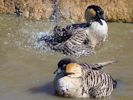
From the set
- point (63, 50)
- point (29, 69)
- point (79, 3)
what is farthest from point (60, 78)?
point (79, 3)

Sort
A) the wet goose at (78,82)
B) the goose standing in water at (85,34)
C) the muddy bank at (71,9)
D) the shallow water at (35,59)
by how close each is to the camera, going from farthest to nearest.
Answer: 1. the muddy bank at (71,9)
2. the goose standing in water at (85,34)
3. the shallow water at (35,59)
4. the wet goose at (78,82)

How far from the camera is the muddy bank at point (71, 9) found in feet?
42.0

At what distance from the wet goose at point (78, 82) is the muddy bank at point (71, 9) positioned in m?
4.51

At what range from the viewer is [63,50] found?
1070cm

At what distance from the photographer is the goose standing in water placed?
35.9 ft

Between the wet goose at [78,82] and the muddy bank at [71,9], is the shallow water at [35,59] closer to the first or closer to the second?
the wet goose at [78,82]

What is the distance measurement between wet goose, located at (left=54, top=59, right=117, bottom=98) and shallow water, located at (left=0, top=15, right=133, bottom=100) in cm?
18

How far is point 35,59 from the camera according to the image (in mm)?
10266

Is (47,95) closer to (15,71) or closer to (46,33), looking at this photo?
(15,71)

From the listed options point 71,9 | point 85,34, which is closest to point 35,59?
point 85,34

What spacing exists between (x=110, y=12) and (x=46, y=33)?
1.95m

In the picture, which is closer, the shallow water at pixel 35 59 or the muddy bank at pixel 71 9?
the shallow water at pixel 35 59

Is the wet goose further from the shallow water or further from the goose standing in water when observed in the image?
the goose standing in water

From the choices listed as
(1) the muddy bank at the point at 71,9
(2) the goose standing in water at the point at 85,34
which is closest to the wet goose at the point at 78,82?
(2) the goose standing in water at the point at 85,34
